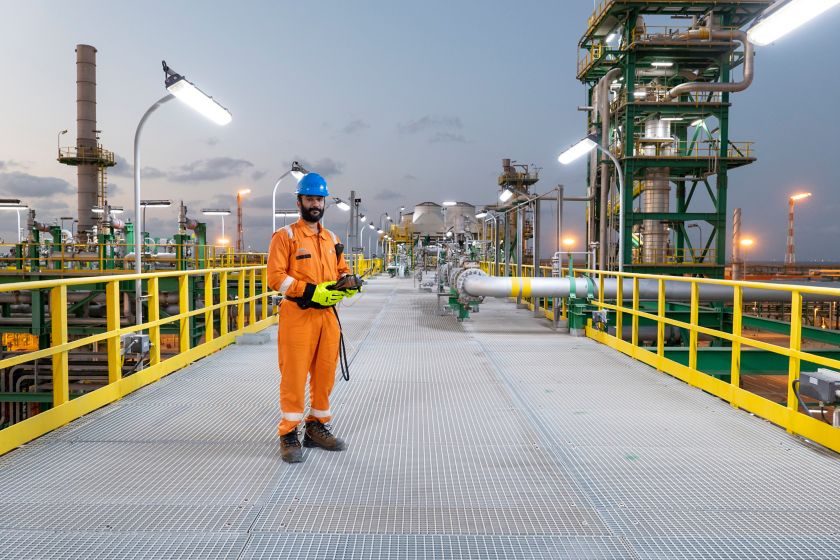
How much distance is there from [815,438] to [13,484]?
18.8ft

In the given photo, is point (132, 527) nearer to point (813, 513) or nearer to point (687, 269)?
point (813, 513)

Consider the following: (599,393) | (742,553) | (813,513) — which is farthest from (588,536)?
(599,393)

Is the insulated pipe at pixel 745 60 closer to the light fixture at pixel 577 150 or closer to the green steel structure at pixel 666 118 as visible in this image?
the green steel structure at pixel 666 118

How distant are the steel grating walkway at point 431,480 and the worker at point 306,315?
0.23 m

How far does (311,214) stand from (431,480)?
2.07 m

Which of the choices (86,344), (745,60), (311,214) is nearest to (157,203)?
(86,344)

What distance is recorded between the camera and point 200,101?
Answer: 762 cm

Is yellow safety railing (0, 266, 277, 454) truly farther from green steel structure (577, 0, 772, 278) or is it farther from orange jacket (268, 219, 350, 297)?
green steel structure (577, 0, 772, 278)

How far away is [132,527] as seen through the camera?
10.5 feet

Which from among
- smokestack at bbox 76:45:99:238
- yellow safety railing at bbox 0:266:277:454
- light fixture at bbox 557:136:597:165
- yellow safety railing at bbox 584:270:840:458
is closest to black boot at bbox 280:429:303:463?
yellow safety railing at bbox 0:266:277:454

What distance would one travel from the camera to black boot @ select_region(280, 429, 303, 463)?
4.19 metres

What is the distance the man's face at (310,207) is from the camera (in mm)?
4410

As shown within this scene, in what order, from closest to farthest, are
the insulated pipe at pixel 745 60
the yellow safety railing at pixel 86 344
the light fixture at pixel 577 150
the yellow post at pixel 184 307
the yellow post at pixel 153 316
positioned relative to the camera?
1. the yellow safety railing at pixel 86 344
2. the yellow post at pixel 153 316
3. the yellow post at pixel 184 307
4. the light fixture at pixel 577 150
5. the insulated pipe at pixel 745 60

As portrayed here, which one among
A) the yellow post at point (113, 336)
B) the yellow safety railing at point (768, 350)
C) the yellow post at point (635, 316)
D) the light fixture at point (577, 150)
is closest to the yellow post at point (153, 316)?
the yellow post at point (113, 336)
